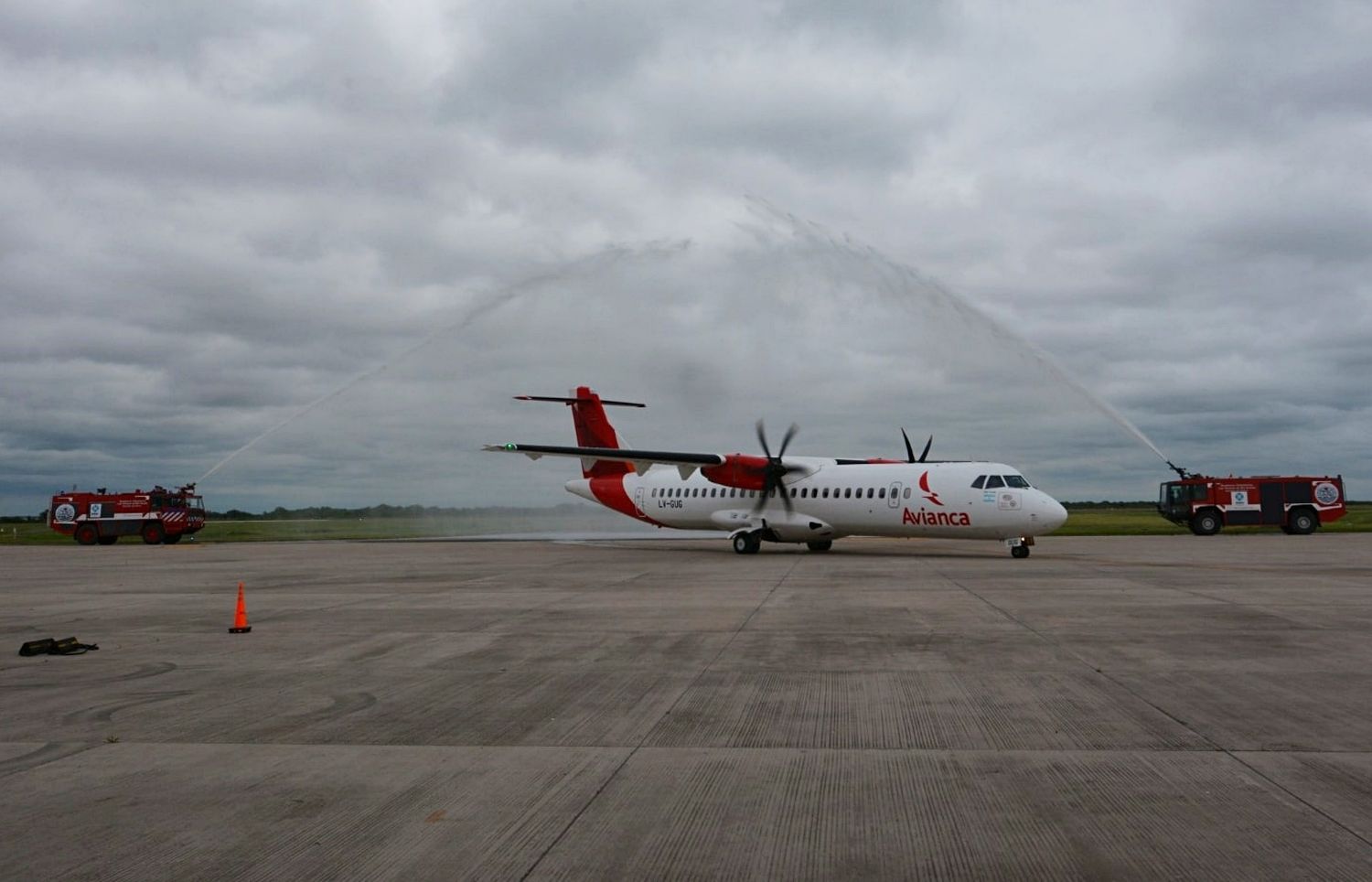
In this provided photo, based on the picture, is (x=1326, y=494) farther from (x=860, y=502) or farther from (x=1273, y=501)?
(x=860, y=502)

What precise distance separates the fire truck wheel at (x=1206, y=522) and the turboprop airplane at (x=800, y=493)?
54.8 ft

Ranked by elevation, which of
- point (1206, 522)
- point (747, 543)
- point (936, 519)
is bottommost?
point (747, 543)

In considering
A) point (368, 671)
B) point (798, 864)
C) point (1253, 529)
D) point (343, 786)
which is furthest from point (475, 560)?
point (1253, 529)

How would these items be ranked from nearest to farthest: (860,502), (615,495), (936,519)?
(936,519) → (860,502) → (615,495)

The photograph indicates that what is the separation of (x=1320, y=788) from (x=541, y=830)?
4.39 m

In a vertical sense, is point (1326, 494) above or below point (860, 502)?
above

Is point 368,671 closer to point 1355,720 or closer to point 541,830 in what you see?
point 541,830

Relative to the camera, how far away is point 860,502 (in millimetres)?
29922

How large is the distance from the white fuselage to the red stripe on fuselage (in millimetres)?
47

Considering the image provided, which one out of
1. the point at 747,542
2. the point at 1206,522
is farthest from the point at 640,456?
the point at 1206,522

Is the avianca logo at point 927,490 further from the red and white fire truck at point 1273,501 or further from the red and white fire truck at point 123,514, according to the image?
the red and white fire truck at point 123,514

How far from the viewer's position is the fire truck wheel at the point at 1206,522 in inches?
1657

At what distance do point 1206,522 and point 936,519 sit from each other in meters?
20.9

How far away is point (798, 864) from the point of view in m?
4.58
